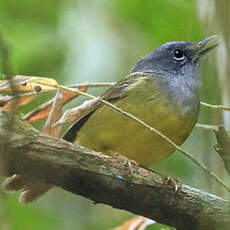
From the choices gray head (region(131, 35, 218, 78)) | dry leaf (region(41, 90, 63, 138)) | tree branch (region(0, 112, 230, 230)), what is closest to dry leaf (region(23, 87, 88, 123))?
dry leaf (region(41, 90, 63, 138))

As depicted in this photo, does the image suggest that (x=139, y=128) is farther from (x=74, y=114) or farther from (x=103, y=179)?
(x=103, y=179)

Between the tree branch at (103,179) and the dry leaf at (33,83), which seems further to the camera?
the dry leaf at (33,83)

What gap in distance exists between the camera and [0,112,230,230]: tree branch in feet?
9.96

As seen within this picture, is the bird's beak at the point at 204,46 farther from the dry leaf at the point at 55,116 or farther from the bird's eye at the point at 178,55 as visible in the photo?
the dry leaf at the point at 55,116

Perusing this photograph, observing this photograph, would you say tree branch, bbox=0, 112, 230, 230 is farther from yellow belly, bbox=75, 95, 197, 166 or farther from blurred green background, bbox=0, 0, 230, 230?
blurred green background, bbox=0, 0, 230, 230

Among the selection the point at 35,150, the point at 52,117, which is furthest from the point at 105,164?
the point at 52,117

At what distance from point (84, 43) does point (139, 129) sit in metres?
1.78

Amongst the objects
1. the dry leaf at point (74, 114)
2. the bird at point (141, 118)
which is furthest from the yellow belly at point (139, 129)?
the dry leaf at point (74, 114)

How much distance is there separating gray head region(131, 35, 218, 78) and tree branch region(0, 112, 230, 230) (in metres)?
1.44

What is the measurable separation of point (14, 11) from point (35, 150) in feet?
8.91

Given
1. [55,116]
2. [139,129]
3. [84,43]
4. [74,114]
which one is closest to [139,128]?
[139,129]

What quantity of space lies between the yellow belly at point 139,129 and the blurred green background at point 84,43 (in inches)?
28.7

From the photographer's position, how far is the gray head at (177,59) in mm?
4848

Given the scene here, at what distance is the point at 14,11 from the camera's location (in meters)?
5.54
